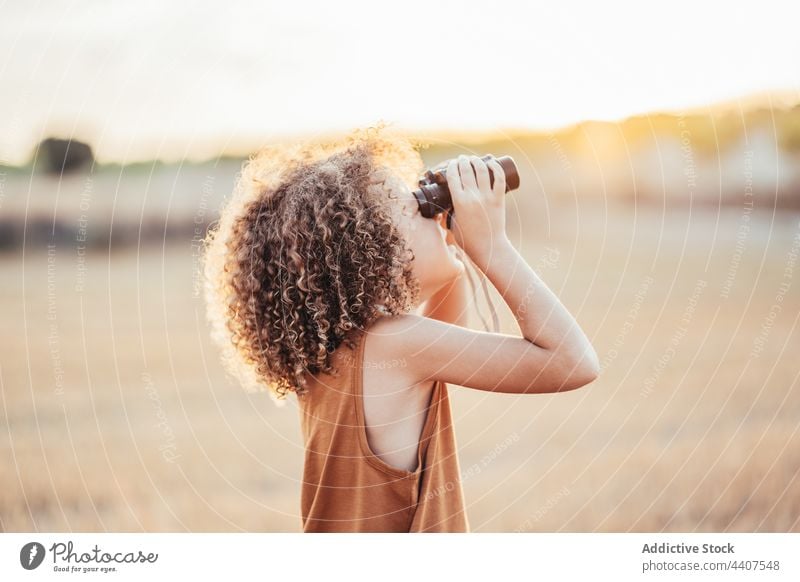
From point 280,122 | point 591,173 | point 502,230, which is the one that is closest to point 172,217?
point 280,122

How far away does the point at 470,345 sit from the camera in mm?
877

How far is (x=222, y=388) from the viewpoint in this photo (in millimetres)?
2318

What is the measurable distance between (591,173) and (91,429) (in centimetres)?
113

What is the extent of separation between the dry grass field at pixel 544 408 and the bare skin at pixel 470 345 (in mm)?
720

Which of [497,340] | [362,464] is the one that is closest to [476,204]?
[497,340]

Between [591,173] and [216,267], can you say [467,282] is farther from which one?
[591,173]

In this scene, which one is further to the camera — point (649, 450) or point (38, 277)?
point (38, 277)
